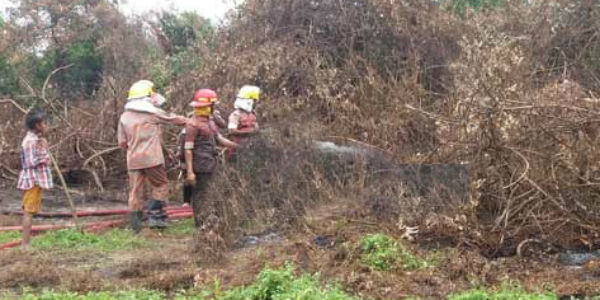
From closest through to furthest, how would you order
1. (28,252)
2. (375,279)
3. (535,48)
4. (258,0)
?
(375,279) < (28,252) < (535,48) < (258,0)

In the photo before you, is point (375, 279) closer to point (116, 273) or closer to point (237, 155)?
point (116, 273)

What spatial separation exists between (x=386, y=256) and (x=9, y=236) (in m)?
4.80

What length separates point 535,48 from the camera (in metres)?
12.4

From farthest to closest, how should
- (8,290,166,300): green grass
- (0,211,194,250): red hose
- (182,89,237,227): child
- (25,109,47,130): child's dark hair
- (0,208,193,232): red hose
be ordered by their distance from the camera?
(0,208,193,232): red hose → (0,211,194,250): red hose → (182,89,237,227): child → (25,109,47,130): child's dark hair → (8,290,166,300): green grass

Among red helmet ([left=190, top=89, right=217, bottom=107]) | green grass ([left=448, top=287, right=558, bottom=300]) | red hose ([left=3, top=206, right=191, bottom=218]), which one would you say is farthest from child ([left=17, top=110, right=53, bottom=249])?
green grass ([left=448, top=287, right=558, bottom=300])

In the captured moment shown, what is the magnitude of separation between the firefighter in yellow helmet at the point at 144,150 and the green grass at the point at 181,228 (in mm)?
140

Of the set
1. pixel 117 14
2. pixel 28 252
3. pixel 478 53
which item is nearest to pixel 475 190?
pixel 478 53

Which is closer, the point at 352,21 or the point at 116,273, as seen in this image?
the point at 116,273

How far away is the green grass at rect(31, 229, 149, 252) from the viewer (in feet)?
26.4

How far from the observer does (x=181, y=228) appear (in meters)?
9.11

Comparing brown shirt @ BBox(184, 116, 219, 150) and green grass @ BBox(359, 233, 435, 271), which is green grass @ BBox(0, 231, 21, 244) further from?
green grass @ BBox(359, 233, 435, 271)

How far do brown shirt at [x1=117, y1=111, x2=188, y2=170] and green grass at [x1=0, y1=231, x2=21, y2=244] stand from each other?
1.54m

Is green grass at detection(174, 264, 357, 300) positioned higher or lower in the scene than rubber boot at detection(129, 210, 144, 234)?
higher

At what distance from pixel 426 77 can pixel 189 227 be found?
514cm
